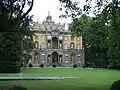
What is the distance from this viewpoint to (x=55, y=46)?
9638 centimetres

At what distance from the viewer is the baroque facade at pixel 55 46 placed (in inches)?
3637

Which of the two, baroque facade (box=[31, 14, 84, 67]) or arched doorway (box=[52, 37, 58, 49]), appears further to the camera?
arched doorway (box=[52, 37, 58, 49])

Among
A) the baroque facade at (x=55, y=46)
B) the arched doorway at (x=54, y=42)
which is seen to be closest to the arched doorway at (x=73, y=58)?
the baroque facade at (x=55, y=46)

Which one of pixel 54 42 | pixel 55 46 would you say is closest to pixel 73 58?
pixel 55 46

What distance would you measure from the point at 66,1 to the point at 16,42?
25.5 metres

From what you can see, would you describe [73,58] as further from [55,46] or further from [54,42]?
[54,42]

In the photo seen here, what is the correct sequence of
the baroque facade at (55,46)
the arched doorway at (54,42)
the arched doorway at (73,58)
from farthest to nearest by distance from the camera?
the arched doorway at (54,42), the arched doorway at (73,58), the baroque facade at (55,46)

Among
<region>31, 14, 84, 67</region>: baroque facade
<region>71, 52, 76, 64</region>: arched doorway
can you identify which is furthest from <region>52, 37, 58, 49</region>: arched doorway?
<region>71, 52, 76, 64</region>: arched doorway

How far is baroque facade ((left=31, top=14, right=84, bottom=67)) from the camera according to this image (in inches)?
3637

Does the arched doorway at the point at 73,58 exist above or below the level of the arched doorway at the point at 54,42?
below

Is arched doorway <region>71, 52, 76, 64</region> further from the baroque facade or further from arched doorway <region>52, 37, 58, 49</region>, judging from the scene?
arched doorway <region>52, 37, 58, 49</region>

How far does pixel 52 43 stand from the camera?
95812 mm

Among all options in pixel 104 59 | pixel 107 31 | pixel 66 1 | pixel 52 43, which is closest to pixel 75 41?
pixel 52 43

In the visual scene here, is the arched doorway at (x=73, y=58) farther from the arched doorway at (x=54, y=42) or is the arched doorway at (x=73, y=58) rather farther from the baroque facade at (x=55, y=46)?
the arched doorway at (x=54, y=42)
